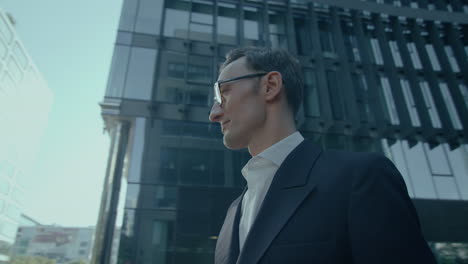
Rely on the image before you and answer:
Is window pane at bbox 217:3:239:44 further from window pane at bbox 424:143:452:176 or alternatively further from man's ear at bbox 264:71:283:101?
man's ear at bbox 264:71:283:101

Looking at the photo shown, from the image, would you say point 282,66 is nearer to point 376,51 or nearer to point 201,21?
point 201,21

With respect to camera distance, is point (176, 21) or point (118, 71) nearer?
point (118, 71)

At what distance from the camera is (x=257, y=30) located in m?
14.7

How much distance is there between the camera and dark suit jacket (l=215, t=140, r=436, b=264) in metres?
0.94

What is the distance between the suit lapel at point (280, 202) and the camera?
1.10 m

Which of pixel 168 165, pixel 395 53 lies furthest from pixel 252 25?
pixel 168 165

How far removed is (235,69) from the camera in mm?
1818

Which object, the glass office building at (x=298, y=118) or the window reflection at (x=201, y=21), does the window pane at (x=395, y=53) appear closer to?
the glass office building at (x=298, y=118)

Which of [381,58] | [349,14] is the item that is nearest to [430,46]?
[381,58]

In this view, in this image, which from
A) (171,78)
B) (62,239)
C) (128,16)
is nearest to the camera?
(171,78)

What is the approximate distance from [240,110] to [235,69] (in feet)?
1.00

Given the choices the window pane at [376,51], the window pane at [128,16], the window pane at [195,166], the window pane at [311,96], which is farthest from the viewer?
the window pane at [376,51]

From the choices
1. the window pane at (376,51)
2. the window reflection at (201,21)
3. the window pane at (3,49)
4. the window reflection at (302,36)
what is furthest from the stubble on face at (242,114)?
the window pane at (3,49)

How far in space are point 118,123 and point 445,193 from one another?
1398 centimetres
